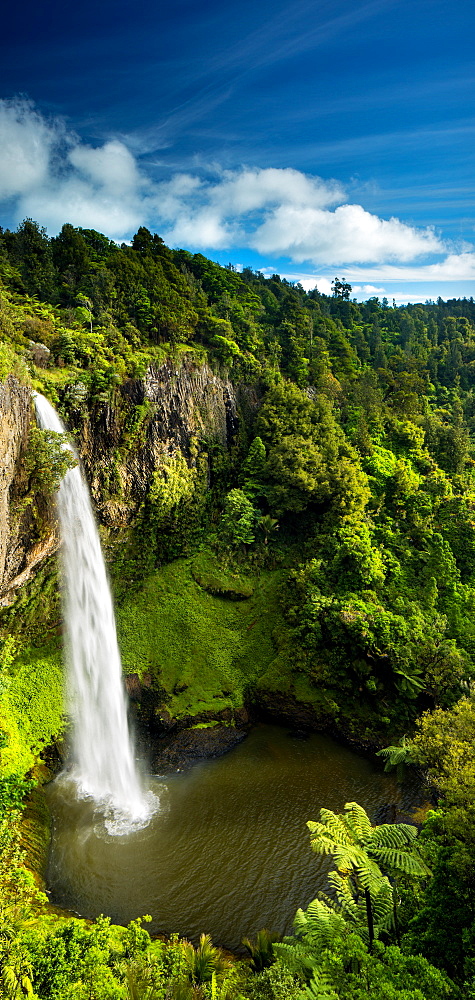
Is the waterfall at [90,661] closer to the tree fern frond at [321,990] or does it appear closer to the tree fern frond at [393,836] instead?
the tree fern frond at [393,836]

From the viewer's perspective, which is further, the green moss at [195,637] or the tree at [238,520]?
the tree at [238,520]

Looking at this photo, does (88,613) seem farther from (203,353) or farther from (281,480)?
(203,353)

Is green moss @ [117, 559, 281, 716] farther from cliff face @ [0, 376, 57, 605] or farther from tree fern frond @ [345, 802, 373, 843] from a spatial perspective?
tree fern frond @ [345, 802, 373, 843]

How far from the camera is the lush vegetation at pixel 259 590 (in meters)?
7.01

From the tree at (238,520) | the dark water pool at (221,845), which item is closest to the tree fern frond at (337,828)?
the dark water pool at (221,845)

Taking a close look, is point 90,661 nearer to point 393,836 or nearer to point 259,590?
point 259,590

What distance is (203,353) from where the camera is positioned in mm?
24141

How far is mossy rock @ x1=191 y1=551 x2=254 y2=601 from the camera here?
20.1 m

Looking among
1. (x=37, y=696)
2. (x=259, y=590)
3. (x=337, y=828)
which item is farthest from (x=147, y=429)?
(x=337, y=828)

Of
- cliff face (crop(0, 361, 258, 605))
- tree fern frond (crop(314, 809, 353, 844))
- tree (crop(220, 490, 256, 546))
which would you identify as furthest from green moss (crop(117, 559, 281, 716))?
tree fern frond (crop(314, 809, 353, 844))

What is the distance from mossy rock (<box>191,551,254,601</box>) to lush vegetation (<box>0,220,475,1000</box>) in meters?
0.10

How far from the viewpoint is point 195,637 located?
1873cm

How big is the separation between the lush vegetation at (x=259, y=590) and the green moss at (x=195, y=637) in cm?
8

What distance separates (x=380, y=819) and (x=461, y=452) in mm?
18369
